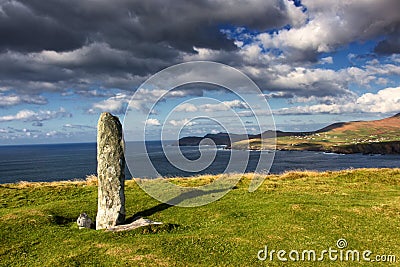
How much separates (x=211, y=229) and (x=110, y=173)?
7.92 meters

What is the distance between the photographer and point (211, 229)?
59.2 ft

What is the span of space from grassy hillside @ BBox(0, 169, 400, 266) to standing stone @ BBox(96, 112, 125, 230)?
2.09 metres

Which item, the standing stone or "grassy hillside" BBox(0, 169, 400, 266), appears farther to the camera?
the standing stone

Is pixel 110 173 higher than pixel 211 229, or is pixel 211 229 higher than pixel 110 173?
pixel 110 173

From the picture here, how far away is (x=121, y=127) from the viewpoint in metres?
→ 22.0

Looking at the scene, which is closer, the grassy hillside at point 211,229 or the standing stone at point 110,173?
the grassy hillside at point 211,229

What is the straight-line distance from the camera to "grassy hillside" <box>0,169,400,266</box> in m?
14.4

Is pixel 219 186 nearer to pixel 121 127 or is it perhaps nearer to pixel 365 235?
pixel 121 127

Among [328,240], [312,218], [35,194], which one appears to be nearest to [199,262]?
[328,240]

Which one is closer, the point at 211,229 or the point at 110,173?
the point at 211,229

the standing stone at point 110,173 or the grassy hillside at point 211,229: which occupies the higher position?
the standing stone at point 110,173

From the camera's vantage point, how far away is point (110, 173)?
21.0 m

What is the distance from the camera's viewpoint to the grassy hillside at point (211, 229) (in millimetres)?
14398

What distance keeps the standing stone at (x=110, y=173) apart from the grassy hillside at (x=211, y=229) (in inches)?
82.3
